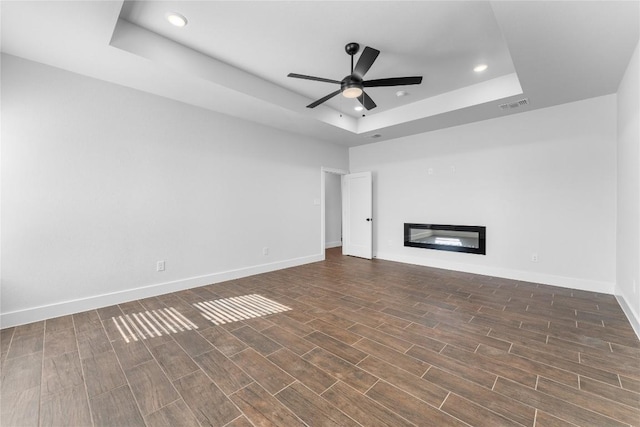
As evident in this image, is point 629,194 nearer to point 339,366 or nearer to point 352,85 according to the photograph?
point 352,85

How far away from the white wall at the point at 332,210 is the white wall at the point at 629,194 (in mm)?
5800

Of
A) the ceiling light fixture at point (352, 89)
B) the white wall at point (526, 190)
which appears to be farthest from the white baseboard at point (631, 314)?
the ceiling light fixture at point (352, 89)

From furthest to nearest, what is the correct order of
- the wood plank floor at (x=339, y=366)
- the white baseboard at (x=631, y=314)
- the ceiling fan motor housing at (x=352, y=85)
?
the ceiling fan motor housing at (x=352, y=85) → the white baseboard at (x=631, y=314) → the wood plank floor at (x=339, y=366)

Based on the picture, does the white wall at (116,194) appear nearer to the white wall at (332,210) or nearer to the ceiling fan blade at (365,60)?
the ceiling fan blade at (365,60)

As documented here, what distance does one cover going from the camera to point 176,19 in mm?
2512

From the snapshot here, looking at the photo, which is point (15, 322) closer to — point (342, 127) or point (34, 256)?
point (34, 256)

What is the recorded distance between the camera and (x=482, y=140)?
466 centimetres

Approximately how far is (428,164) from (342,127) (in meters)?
1.95

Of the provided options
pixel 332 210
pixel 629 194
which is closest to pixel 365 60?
pixel 629 194

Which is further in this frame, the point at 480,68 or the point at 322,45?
the point at 480,68

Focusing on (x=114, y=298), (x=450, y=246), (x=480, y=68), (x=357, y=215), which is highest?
(x=480, y=68)

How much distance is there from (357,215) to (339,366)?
4.66 m

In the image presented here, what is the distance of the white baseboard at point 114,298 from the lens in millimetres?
2706

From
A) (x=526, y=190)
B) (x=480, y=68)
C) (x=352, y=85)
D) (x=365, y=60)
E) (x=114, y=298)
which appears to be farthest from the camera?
(x=526, y=190)
